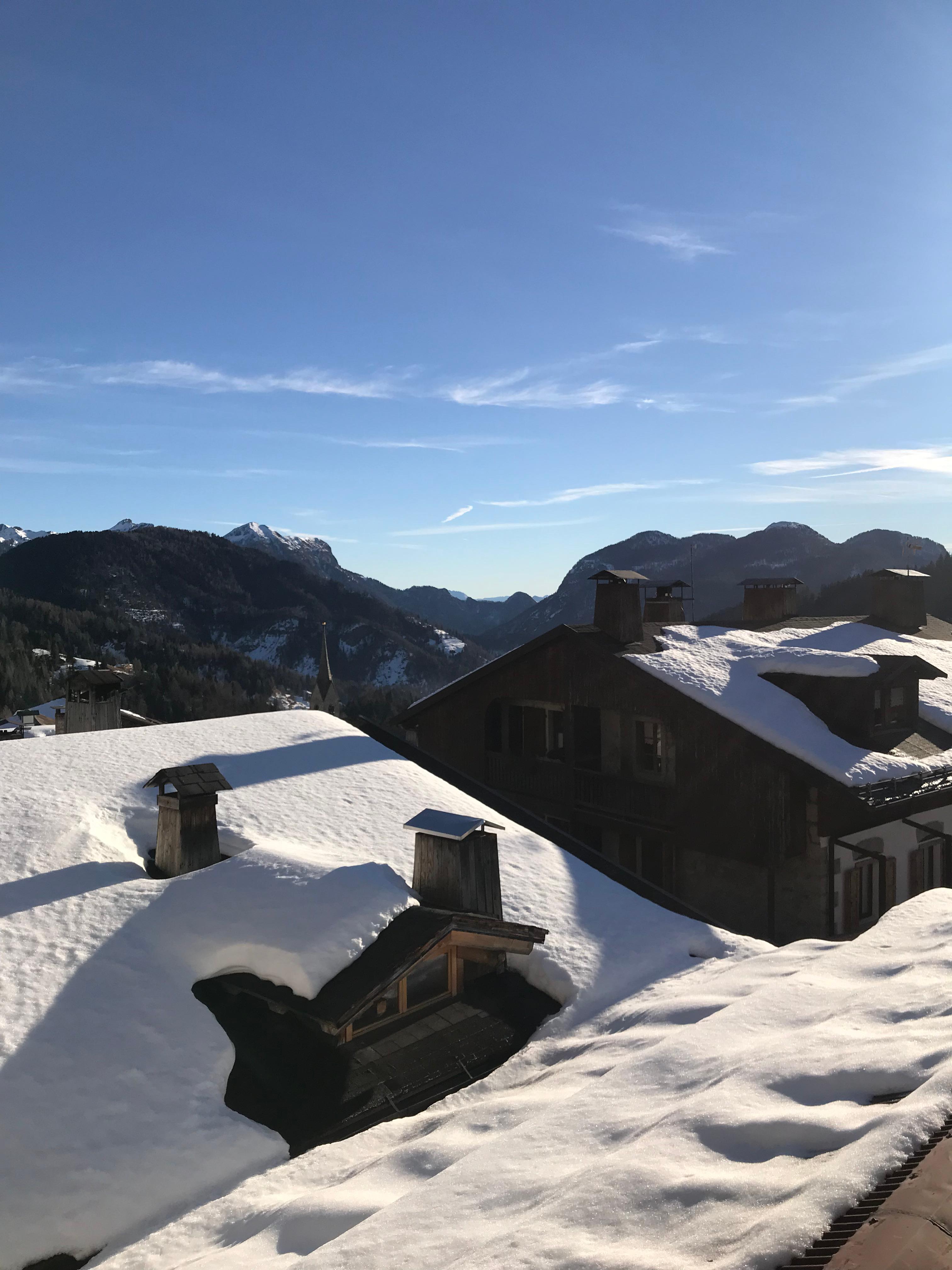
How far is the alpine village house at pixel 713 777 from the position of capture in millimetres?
17766

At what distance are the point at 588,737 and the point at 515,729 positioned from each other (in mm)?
2146

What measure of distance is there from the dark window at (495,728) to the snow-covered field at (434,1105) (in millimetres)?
9473

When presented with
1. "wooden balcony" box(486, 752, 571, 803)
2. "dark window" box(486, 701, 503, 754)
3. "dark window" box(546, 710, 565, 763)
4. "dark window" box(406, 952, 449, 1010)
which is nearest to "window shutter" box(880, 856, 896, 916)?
"wooden balcony" box(486, 752, 571, 803)

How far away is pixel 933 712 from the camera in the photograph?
21.2 metres

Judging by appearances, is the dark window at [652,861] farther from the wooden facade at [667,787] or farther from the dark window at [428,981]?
the dark window at [428,981]

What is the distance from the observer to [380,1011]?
394 inches

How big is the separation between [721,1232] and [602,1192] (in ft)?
3.22

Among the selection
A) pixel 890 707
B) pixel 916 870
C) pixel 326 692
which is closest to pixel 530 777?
pixel 890 707

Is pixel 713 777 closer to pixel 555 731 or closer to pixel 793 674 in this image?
pixel 793 674

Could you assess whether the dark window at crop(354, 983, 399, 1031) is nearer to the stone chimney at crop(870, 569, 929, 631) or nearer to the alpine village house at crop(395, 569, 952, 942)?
the alpine village house at crop(395, 569, 952, 942)

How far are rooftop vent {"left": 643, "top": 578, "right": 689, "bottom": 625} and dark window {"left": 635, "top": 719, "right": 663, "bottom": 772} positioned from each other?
760 cm

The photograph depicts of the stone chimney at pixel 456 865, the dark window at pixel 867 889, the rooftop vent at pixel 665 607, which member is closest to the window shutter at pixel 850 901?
the dark window at pixel 867 889

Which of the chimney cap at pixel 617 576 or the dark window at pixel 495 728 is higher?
the chimney cap at pixel 617 576

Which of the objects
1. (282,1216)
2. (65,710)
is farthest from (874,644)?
(65,710)
